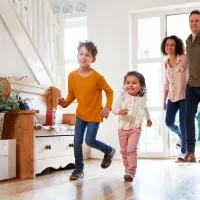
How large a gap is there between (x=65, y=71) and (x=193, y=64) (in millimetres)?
2375

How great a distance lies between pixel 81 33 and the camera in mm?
5211

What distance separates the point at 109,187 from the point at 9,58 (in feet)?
6.38

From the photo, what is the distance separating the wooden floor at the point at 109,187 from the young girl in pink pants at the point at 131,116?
Result: 0.16m

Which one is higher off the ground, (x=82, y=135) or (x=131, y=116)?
(x=131, y=116)

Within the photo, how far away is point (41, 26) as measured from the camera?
14.5ft

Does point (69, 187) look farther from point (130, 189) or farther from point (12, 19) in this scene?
point (12, 19)

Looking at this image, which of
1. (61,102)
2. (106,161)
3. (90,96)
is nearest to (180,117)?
(106,161)

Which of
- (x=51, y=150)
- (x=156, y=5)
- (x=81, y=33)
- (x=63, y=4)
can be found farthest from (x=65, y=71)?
(x=51, y=150)

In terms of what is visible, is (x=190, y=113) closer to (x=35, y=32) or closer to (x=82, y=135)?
(x=82, y=135)

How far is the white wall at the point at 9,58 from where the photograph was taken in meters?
3.63

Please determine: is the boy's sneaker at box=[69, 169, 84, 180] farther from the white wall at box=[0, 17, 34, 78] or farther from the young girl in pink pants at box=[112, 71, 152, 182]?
the white wall at box=[0, 17, 34, 78]

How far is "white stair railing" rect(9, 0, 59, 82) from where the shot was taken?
404cm

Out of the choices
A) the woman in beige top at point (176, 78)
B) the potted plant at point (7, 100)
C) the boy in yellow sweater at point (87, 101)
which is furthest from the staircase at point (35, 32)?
the woman in beige top at point (176, 78)

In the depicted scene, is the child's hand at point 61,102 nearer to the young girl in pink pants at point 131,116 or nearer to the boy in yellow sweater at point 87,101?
the boy in yellow sweater at point 87,101
